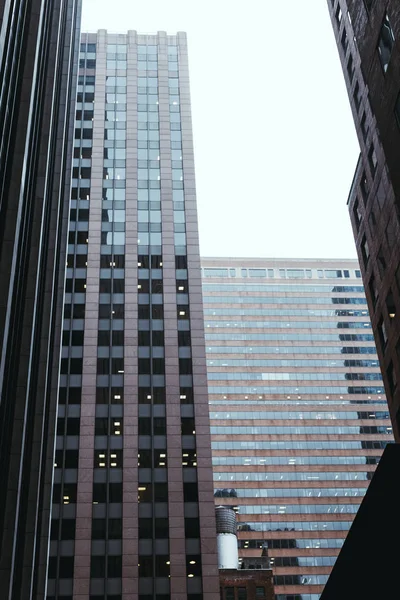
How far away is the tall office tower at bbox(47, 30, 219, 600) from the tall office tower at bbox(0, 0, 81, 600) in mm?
22443

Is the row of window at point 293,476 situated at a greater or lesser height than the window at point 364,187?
greater

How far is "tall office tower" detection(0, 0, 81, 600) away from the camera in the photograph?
24094 millimetres

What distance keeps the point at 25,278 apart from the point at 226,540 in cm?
7562

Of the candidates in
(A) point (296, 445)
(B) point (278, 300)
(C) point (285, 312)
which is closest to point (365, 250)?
(A) point (296, 445)

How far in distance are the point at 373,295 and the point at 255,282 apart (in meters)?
101

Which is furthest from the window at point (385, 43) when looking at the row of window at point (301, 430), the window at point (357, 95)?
the row of window at point (301, 430)

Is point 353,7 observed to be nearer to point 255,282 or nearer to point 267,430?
point 267,430

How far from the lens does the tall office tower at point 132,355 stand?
6331 cm

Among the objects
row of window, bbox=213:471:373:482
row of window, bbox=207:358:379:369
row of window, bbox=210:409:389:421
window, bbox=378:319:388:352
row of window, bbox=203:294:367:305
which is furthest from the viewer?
row of window, bbox=203:294:367:305

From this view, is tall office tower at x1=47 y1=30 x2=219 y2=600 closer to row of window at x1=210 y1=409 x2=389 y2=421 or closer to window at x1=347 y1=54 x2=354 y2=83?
window at x1=347 y1=54 x2=354 y2=83

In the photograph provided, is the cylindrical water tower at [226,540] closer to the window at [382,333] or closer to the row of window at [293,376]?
the row of window at [293,376]

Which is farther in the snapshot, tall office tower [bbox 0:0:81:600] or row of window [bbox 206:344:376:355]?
row of window [bbox 206:344:376:355]

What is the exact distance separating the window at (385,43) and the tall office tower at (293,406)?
109495mm

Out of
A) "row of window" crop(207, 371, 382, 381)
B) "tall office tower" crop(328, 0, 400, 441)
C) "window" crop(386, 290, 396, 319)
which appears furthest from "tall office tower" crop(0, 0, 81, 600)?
"row of window" crop(207, 371, 382, 381)
